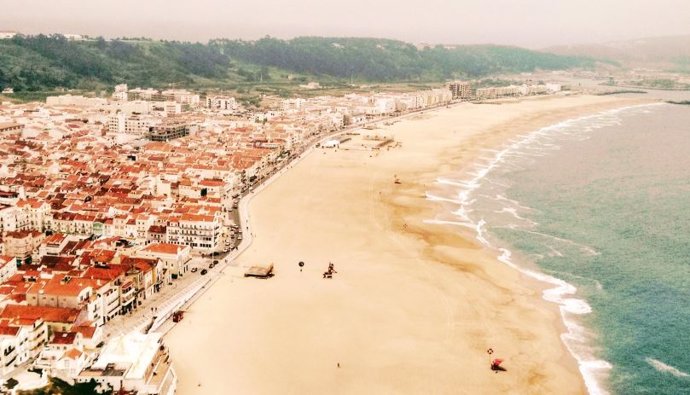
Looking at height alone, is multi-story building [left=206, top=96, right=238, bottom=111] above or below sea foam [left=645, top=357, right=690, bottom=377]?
above

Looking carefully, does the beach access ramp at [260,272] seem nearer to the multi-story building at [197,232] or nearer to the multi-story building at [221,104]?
the multi-story building at [197,232]

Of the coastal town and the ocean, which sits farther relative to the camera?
the ocean

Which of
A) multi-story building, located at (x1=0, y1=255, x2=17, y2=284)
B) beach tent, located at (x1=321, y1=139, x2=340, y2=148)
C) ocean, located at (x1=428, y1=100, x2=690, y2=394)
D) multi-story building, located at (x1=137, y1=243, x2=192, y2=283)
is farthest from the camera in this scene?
beach tent, located at (x1=321, y1=139, x2=340, y2=148)

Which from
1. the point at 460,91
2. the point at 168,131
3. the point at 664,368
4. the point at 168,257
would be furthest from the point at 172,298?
the point at 460,91

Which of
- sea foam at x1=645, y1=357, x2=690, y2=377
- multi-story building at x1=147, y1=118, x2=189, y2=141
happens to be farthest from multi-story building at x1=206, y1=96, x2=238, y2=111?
sea foam at x1=645, y1=357, x2=690, y2=377

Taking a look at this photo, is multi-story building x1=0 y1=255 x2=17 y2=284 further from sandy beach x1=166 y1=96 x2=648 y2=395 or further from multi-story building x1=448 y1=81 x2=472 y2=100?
multi-story building x1=448 y1=81 x2=472 y2=100

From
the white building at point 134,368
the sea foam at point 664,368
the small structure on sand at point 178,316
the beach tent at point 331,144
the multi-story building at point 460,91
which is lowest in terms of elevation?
the sea foam at point 664,368

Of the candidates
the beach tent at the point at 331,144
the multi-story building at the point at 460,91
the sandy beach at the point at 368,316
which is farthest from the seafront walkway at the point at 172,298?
the multi-story building at the point at 460,91
